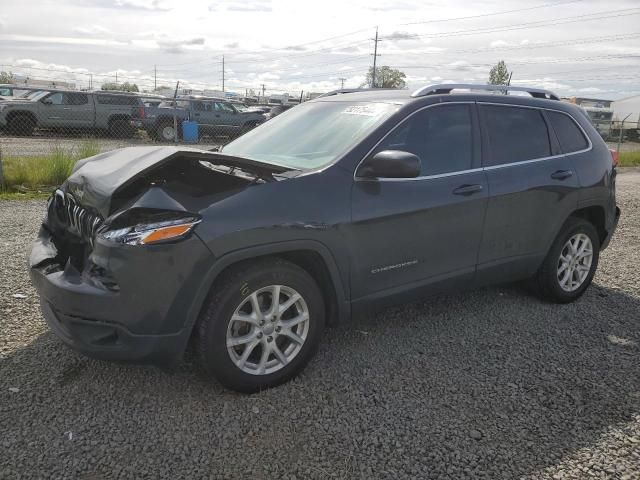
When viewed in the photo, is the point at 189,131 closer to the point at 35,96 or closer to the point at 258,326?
the point at 35,96

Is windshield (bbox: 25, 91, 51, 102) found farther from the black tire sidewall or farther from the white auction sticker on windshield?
the black tire sidewall

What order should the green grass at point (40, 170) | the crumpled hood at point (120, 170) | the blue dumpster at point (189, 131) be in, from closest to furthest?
the crumpled hood at point (120, 170) → the green grass at point (40, 170) → the blue dumpster at point (189, 131)

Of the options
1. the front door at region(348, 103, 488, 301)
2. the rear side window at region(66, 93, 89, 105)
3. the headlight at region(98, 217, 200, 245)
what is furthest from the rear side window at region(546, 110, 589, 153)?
the rear side window at region(66, 93, 89, 105)

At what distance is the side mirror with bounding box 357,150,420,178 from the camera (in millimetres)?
3244

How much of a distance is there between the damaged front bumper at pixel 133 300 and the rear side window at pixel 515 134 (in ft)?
7.69

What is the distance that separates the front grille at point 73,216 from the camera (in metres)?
3.18

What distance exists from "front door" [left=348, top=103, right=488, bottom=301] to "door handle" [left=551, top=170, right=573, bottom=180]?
2.63 ft

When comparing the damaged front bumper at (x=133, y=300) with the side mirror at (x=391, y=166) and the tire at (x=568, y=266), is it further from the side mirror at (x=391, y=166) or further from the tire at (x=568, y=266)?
the tire at (x=568, y=266)

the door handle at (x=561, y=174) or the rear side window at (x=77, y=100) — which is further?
the rear side window at (x=77, y=100)

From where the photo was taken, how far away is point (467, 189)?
12.6 ft

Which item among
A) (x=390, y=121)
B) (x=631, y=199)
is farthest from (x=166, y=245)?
(x=631, y=199)

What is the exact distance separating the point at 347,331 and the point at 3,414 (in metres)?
2.18

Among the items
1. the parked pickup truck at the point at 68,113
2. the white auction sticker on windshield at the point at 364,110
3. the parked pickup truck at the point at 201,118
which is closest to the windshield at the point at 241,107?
the parked pickup truck at the point at 201,118

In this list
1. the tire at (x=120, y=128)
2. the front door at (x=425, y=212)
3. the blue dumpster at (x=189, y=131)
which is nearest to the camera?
the front door at (x=425, y=212)
